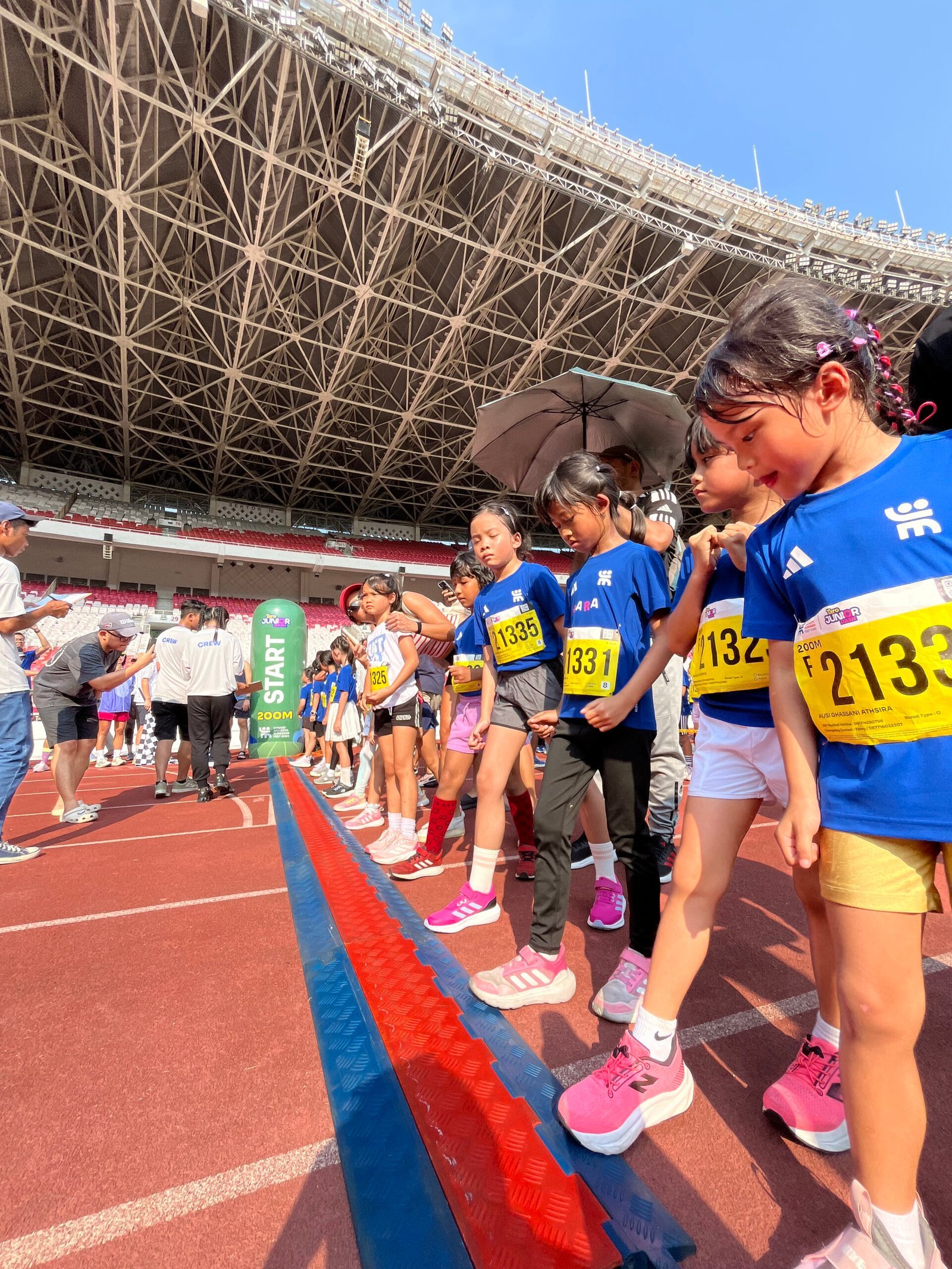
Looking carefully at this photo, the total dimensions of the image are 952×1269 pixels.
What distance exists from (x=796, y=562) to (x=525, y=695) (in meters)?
1.67

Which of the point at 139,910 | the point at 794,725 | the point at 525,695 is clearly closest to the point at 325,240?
the point at 525,695

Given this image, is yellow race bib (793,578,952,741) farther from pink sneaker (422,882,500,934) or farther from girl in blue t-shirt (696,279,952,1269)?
pink sneaker (422,882,500,934)

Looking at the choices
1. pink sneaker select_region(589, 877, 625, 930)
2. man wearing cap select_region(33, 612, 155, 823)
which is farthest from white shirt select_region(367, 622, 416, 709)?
man wearing cap select_region(33, 612, 155, 823)

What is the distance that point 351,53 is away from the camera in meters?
14.0

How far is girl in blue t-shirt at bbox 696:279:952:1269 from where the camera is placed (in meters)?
0.90

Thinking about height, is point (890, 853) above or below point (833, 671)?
below

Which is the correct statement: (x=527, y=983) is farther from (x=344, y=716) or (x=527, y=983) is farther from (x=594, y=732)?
(x=344, y=716)

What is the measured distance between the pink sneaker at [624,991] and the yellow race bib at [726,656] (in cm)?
90

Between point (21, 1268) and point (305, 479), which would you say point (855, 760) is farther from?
point (305, 479)

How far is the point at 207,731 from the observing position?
6406mm

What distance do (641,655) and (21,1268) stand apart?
2082mm

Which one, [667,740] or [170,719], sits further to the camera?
[170,719]

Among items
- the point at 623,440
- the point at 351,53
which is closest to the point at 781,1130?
the point at 623,440

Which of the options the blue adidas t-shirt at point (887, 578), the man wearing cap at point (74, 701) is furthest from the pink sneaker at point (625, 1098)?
the man wearing cap at point (74, 701)
